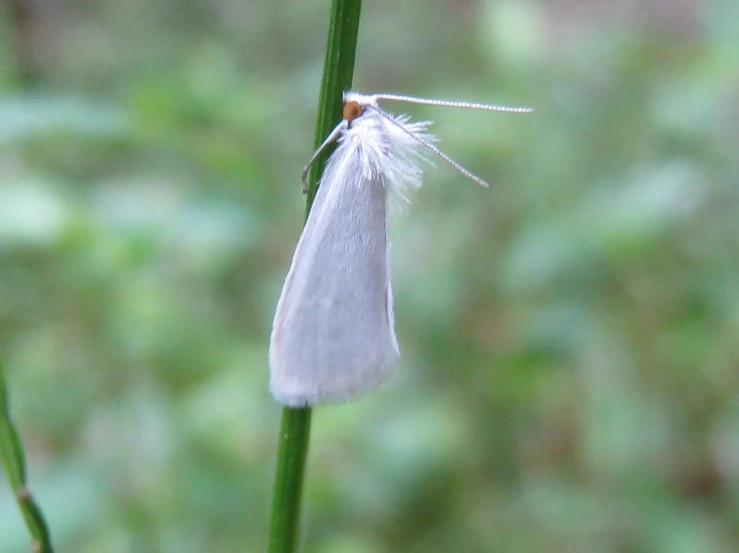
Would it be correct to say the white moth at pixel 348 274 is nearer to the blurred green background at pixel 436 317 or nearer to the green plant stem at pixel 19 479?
the green plant stem at pixel 19 479

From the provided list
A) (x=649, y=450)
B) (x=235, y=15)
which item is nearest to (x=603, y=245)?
(x=649, y=450)

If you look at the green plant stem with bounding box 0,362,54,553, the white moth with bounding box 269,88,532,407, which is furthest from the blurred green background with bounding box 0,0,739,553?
the green plant stem with bounding box 0,362,54,553

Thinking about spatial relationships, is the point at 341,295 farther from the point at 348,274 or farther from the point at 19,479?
the point at 19,479

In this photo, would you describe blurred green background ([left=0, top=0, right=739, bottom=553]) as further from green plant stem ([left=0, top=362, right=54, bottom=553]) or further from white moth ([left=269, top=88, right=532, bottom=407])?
green plant stem ([left=0, top=362, right=54, bottom=553])

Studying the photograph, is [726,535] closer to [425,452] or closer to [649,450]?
[649,450]

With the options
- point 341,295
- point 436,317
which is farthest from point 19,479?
point 436,317

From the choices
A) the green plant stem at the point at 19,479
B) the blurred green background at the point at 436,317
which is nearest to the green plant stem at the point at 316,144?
the green plant stem at the point at 19,479
